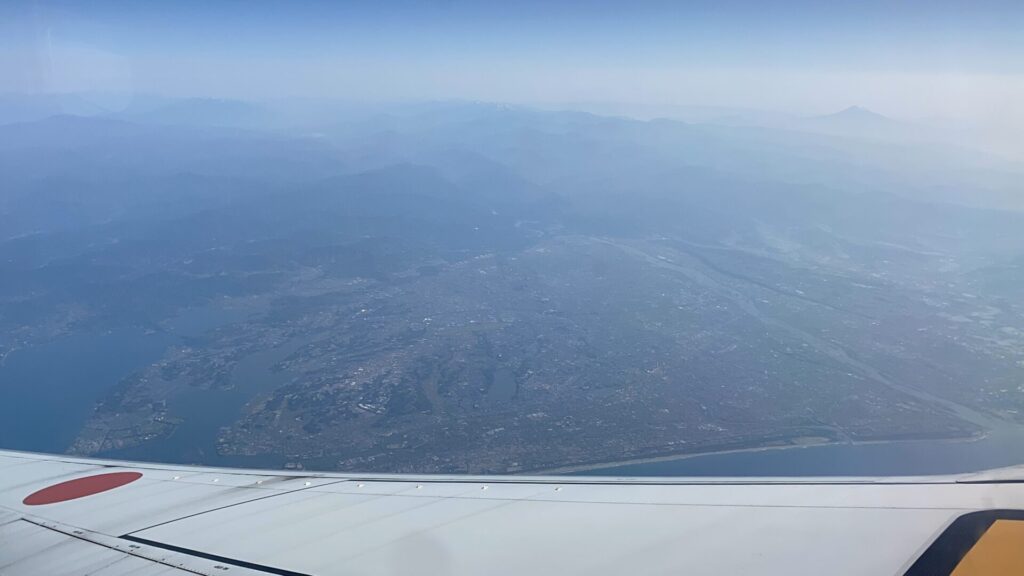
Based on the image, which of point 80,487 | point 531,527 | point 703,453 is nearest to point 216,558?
point 531,527

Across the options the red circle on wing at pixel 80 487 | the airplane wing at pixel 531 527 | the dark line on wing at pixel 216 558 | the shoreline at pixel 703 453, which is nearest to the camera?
the airplane wing at pixel 531 527

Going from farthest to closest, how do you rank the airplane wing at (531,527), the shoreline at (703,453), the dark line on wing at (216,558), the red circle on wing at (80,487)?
the shoreline at (703,453), the red circle on wing at (80,487), the dark line on wing at (216,558), the airplane wing at (531,527)

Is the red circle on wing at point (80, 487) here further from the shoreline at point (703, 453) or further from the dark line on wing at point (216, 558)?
the shoreline at point (703, 453)

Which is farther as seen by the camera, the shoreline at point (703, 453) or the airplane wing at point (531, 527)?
the shoreline at point (703, 453)

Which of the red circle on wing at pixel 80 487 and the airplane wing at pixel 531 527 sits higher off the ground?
the airplane wing at pixel 531 527

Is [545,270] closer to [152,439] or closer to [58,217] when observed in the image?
[152,439]

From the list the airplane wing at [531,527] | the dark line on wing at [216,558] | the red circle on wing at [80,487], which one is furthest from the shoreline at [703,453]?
the dark line on wing at [216,558]

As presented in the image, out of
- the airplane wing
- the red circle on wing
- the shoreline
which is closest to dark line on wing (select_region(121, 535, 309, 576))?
the airplane wing
